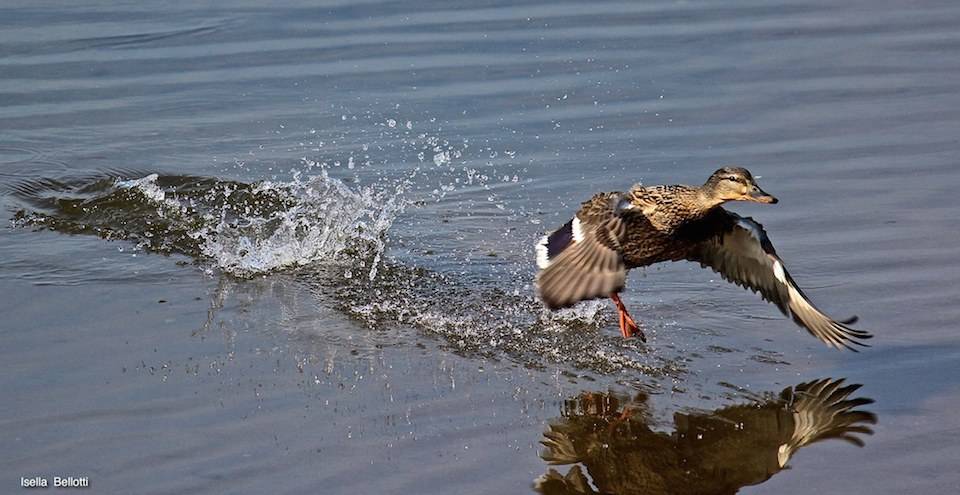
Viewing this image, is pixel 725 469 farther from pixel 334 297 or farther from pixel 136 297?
pixel 136 297

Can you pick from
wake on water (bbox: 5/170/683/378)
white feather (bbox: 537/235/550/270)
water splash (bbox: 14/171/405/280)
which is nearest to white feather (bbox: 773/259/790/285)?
wake on water (bbox: 5/170/683/378)

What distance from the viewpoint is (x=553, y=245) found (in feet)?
20.0

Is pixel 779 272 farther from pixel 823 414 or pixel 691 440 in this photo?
pixel 691 440

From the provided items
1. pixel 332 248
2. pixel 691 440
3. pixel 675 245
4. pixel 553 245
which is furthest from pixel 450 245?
pixel 691 440

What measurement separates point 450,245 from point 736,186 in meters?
1.95

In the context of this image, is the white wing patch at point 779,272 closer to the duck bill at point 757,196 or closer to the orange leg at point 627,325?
the duck bill at point 757,196

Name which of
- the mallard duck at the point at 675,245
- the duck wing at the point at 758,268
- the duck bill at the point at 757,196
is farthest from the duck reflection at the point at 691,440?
the duck bill at the point at 757,196

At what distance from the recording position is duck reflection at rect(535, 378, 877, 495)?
4918 mm

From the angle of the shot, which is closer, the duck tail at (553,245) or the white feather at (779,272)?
the duck tail at (553,245)

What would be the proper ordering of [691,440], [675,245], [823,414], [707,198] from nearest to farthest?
[691,440] < [823,414] < [707,198] < [675,245]

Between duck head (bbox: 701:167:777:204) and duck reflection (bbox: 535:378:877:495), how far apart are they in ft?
2.87

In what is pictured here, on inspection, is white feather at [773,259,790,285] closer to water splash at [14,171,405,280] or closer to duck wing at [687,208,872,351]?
duck wing at [687,208,872,351]

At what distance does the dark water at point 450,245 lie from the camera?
5.13m

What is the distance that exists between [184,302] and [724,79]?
15.7ft
